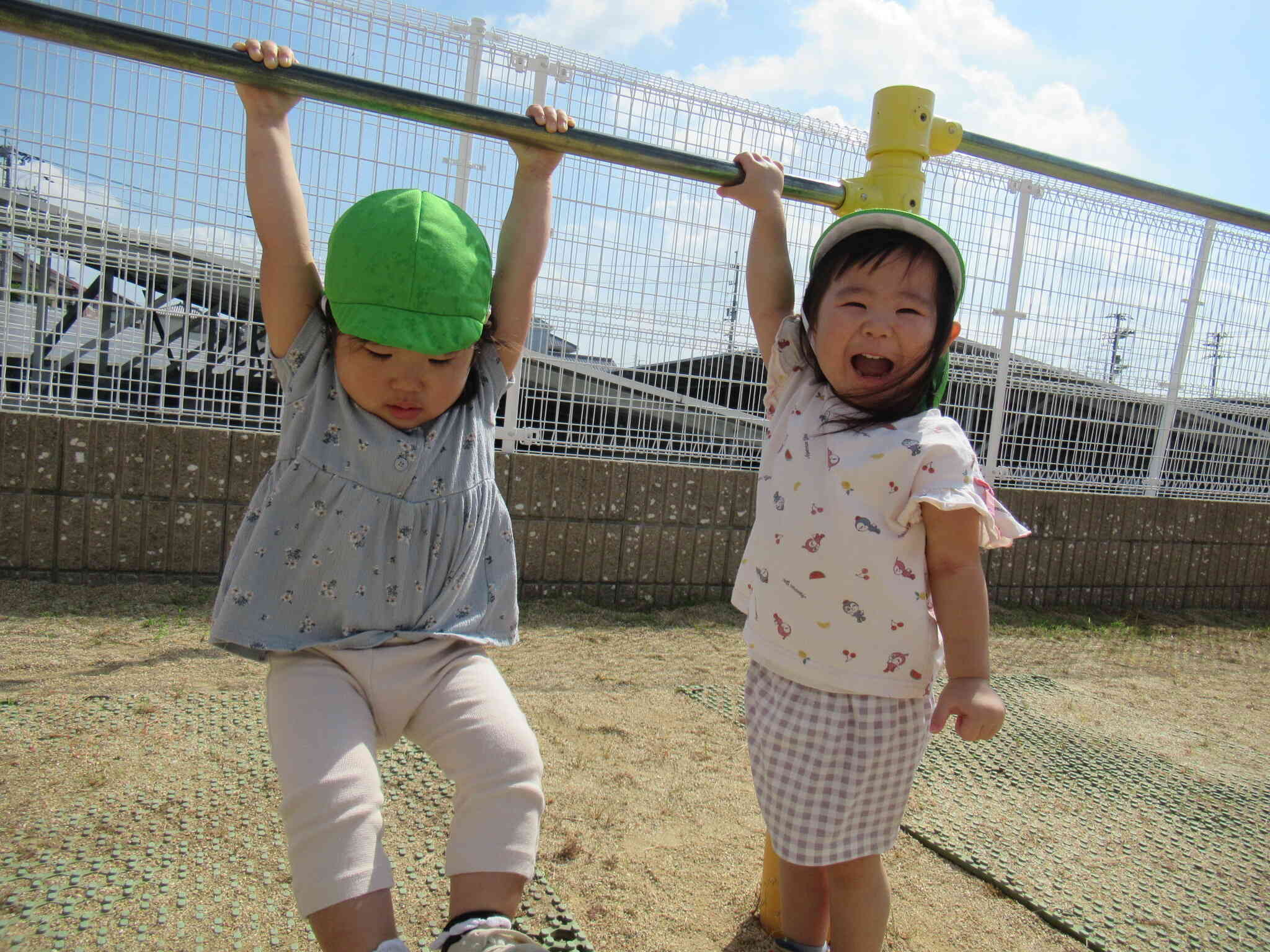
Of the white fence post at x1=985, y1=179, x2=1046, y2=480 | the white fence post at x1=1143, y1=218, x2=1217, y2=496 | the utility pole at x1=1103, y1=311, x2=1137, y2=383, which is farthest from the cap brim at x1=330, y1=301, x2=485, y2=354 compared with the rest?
the white fence post at x1=1143, y1=218, x2=1217, y2=496

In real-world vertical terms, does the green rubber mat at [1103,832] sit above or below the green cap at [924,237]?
below

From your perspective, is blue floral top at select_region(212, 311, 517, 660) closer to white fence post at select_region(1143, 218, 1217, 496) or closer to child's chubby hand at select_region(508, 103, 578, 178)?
child's chubby hand at select_region(508, 103, 578, 178)

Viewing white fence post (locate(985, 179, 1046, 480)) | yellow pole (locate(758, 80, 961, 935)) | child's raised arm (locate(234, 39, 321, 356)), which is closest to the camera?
child's raised arm (locate(234, 39, 321, 356))

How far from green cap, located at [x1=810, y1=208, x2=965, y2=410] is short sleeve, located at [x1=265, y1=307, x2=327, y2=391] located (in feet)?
2.74

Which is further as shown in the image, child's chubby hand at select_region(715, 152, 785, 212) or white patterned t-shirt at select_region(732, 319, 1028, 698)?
child's chubby hand at select_region(715, 152, 785, 212)

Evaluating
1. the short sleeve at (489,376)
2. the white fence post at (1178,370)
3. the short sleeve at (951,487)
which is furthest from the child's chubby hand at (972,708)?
the white fence post at (1178,370)

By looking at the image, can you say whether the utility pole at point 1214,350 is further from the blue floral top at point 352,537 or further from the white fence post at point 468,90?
the blue floral top at point 352,537

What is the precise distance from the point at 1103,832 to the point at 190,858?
218 cm

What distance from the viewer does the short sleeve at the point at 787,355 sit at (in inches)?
64.0

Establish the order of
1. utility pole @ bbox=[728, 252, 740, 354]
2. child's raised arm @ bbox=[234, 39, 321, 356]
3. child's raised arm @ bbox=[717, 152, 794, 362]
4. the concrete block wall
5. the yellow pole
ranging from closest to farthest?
1. child's raised arm @ bbox=[234, 39, 321, 356]
2. child's raised arm @ bbox=[717, 152, 794, 362]
3. the yellow pole
4. the concrete block wall
5. utility pole @ bbox=[728, 252, 740, 354]

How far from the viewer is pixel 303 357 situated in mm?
1445

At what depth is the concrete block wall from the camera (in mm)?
3637

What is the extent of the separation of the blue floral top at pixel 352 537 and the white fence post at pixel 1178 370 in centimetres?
531

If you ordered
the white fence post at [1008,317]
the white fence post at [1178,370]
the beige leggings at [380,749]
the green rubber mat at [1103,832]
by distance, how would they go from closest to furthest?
the beige leggings at [380,749] < the green rubber mat at [1103,832] < the white fence post at [1008,317] < the white fence post at [1178,370]
